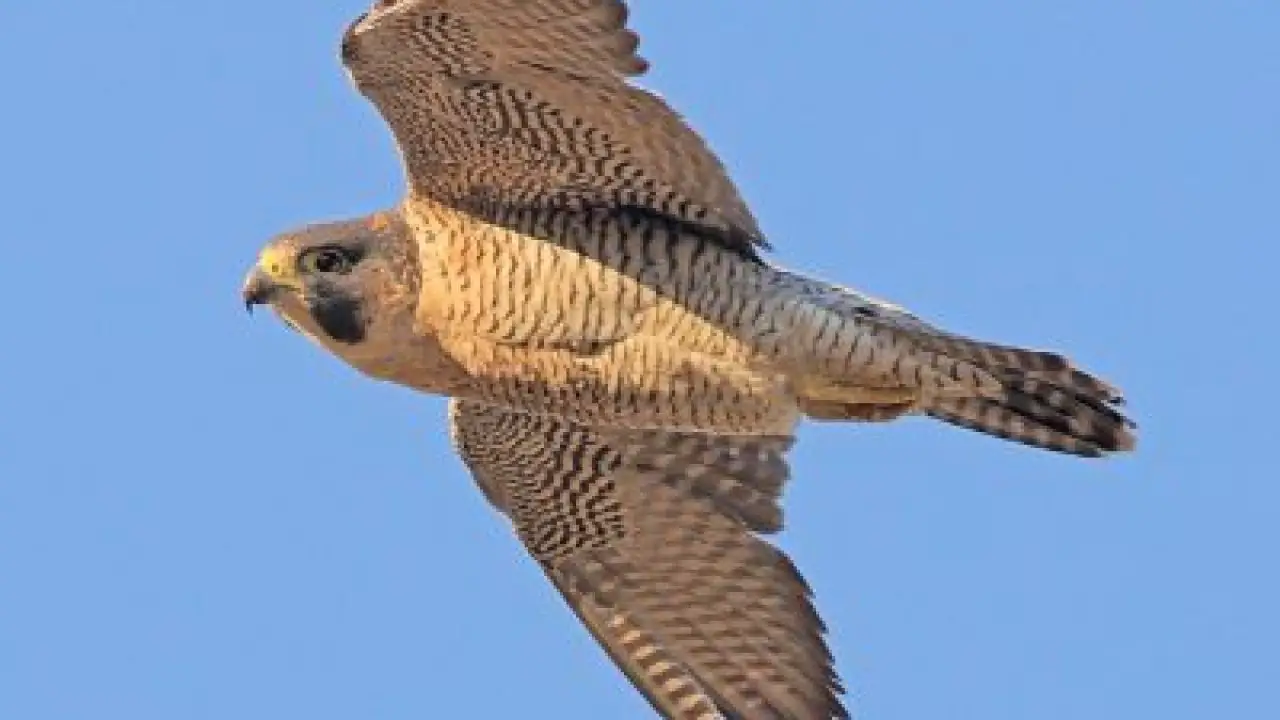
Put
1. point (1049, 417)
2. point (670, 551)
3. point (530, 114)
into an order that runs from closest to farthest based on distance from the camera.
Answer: point (530, 114) → point (1049, 417) → point (670, 551)

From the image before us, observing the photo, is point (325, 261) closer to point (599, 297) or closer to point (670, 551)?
point (599, 297)

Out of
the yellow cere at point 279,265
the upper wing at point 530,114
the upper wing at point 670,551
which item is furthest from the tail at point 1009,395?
the yellow cere at point 279,265

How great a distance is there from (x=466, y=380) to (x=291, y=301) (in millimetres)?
900

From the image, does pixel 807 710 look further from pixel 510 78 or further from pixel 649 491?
pixel 510 78

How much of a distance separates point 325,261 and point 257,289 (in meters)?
0.34

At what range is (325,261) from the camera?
16.7 meters

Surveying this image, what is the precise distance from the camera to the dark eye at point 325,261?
1667cm

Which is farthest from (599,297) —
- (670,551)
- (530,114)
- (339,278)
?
(670,551)

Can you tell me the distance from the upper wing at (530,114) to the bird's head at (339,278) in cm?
33

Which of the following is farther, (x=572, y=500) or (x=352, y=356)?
(x=572, y=500)

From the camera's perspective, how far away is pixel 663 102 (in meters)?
16.1

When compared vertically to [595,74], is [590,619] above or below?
below

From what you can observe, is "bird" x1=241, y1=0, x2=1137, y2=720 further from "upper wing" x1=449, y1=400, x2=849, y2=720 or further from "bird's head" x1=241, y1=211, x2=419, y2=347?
"upper wing" x1=449, y1=400, x2=849, y2=720

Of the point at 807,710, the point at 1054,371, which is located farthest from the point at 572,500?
the point at 1054,371
